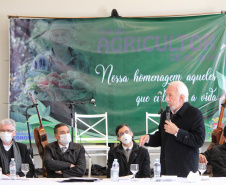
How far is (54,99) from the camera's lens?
7.03m

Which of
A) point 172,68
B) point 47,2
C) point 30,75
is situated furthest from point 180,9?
point 30,75

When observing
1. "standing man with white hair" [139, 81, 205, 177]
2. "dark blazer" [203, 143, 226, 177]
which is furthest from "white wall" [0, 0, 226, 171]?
"standing man with white hair" [139, 81, 205, 177]

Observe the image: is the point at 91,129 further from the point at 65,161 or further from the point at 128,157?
the point at 128,157

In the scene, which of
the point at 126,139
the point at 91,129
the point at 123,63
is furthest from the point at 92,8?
the point at 126,139

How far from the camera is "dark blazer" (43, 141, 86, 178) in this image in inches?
179

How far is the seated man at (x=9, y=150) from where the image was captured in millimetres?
4566

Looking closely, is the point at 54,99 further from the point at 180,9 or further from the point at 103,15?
the point at 180,9

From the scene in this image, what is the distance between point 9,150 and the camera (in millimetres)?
4652

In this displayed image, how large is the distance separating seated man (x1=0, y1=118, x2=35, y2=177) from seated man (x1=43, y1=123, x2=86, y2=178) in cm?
21

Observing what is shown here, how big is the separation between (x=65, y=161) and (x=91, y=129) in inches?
91.3

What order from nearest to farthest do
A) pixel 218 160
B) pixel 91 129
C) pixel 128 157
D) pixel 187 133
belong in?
pixel 187 133 → pixel 218 160 → pixel 128 157 → pixel 91 129

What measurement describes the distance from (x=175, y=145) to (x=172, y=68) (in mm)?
3381

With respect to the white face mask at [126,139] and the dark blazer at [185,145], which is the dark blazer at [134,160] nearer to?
the white face mask at [126,139]

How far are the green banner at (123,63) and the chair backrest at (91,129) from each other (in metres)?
0.12
